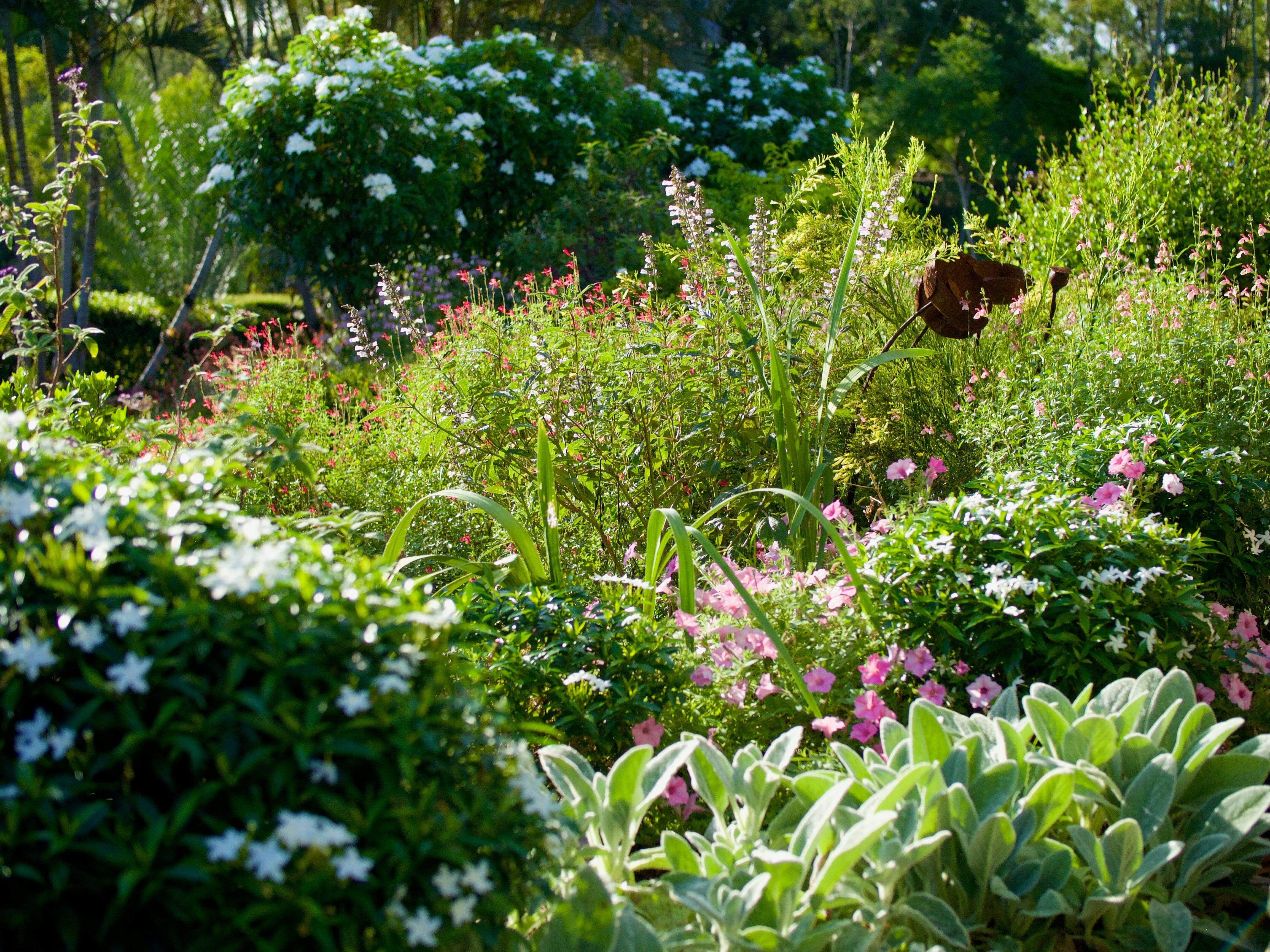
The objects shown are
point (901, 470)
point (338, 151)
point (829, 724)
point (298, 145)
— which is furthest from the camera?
point (338, 151)

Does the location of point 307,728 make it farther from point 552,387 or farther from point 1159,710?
point 552,387

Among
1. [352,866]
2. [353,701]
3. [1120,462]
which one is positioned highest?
[353,701]

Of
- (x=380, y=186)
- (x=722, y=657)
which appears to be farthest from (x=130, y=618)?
(x=380, y=186)

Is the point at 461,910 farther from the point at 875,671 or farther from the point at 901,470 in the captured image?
the point at 901,470

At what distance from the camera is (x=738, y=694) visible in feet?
7.15

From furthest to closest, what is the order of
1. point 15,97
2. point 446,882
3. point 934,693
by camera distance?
1. point 15,97
2. point 934,693
3. point 446,882

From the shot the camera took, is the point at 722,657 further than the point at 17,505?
Yes

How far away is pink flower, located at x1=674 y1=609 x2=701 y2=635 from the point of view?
233cm

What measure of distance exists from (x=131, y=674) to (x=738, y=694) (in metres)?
1.40

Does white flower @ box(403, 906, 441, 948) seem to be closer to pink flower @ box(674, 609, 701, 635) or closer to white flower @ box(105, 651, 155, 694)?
white flower @ box(105, 651, 155, 694)

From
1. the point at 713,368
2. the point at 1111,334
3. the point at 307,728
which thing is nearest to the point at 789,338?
the point at 713,368

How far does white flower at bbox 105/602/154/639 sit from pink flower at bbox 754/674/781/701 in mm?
1408

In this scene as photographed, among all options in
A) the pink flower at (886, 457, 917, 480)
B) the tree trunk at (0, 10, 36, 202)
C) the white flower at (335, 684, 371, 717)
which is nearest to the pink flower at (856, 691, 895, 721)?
the pink flower at (886, 457, 917, 480)

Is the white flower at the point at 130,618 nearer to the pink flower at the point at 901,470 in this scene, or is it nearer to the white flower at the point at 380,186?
the pink flower at the point at 901,470
